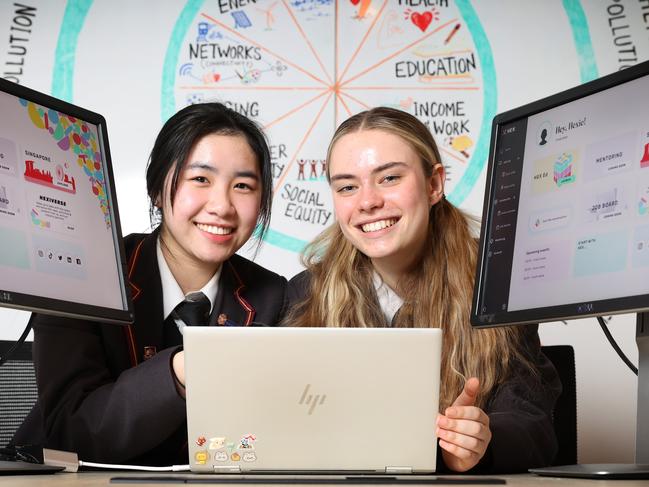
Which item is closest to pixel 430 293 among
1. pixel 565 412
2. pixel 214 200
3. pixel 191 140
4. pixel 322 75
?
pixel 565 412

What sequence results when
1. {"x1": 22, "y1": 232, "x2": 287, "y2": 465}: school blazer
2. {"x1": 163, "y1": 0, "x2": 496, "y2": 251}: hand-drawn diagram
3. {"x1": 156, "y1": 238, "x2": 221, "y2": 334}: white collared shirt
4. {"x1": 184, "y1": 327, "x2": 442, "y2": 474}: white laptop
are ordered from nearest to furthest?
{"x1": 184, "y1": 327, "x2": 442, "y2": 474}: white laptop, {"x1": 22, "y1": 232, "x2": 287, "y2": 465}: school blazer, {"x1": 156, "y1": 238, "x2": 221, "y2": 334}: white collared shirt, {"x1": 163, "y1": 0, "x2": 496, "y2": 251}: hand-drawn diagram

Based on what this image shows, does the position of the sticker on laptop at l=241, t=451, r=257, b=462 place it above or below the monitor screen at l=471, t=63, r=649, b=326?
below

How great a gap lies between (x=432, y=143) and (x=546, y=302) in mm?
763

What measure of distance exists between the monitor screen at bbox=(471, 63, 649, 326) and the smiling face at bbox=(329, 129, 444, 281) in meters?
0.43

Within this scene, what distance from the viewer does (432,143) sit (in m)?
2.05

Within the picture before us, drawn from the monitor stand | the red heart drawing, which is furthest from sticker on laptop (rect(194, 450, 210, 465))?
the red heart drawing

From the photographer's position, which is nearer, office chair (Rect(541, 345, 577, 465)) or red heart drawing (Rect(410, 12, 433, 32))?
office chair (Rect(541, 345, 577, 465))

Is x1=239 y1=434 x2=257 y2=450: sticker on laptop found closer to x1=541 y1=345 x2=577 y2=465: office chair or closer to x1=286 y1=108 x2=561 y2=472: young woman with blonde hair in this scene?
x1=286 y1=108 x2=561 y2=472: young woman with blonde hair

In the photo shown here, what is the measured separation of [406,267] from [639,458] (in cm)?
77

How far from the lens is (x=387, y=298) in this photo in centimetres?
197

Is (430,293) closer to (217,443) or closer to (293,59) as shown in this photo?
(217,443)

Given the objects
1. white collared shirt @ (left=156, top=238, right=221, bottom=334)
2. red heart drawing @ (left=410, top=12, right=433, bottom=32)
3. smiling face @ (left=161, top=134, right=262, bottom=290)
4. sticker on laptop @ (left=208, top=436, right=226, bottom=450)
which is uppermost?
red heart drawing @ (left=410, top=12, right=433, bottom=32)

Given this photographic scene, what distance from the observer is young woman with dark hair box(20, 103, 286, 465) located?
63.7 inches

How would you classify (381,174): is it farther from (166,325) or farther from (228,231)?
(166,325)
